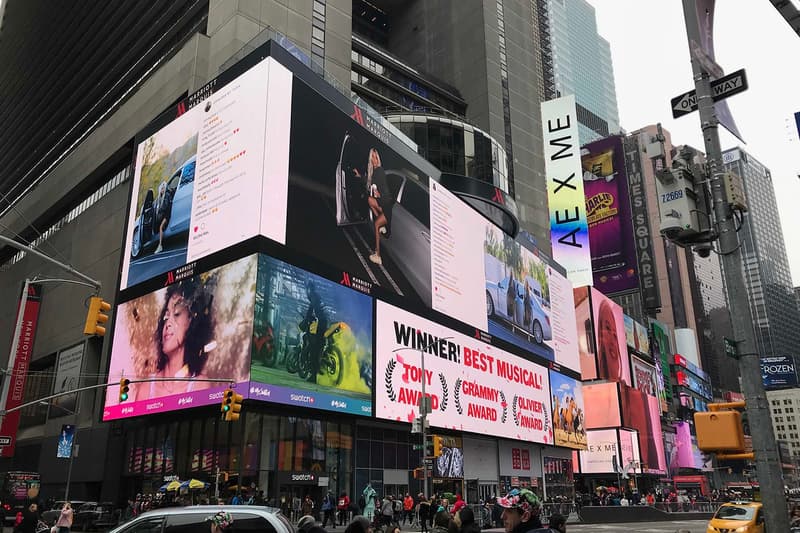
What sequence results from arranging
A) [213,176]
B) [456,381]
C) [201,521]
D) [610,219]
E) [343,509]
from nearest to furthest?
[201,521] → [343,509] → [213,176] → [456,381] → [610,219]

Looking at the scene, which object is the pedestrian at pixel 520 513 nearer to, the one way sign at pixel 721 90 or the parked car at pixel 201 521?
the parked car at pixel 201 521

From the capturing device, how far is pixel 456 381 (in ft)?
159

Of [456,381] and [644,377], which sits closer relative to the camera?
[456,381]

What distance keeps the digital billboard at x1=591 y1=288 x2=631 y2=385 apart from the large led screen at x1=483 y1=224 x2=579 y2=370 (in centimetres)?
1361

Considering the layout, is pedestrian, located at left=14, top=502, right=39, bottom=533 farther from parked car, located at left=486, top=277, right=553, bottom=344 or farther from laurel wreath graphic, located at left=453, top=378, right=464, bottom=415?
parked car, located at left=486, top=277, right=553, bottom=344

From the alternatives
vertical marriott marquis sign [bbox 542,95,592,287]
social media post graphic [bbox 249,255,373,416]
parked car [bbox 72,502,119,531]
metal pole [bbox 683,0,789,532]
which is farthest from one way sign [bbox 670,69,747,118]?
vertical marriott marquis sign [bbox 542,95,592,287]

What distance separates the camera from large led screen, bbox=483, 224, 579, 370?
57.1m

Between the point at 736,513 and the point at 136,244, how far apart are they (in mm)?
Result: 38213

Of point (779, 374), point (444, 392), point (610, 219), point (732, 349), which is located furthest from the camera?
point (610, 219)

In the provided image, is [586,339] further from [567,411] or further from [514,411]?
[514,411]

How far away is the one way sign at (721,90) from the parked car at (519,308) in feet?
154

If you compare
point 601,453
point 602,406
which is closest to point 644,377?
point 602,406

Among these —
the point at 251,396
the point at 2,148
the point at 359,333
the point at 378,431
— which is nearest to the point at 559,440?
the point at 378,431

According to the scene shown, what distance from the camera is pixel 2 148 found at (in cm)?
10862
